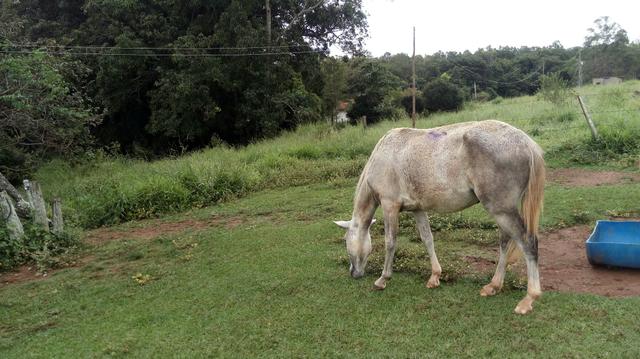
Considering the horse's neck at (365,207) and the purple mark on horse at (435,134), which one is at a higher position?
the purple mark on horse at (435,134)

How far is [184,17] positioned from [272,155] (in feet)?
39.2

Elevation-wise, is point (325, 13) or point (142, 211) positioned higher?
point (325, 13)

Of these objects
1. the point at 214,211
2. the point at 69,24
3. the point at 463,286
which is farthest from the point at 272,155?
the point at 69,24

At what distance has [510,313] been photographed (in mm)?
4551

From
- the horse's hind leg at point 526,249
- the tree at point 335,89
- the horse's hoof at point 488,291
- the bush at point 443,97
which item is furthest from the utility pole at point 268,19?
the horse's hind leg at point 526,249

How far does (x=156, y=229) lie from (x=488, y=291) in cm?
712

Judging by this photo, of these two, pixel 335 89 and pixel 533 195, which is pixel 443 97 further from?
pixel 533 195

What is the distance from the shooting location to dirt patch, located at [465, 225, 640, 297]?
16.2 ft

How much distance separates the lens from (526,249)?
448cm

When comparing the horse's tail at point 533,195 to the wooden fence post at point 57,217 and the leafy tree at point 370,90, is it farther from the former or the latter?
the leafy tree at point 370,90

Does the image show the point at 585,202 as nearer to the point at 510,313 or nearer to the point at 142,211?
the point at 510,313

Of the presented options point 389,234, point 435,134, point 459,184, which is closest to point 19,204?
point 389,234

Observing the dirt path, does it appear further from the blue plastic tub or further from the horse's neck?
the horse's neck

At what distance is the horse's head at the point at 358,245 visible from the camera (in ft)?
18.6
